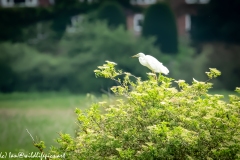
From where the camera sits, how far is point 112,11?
2522 centimetres

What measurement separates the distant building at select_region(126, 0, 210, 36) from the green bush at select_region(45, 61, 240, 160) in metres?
20.7

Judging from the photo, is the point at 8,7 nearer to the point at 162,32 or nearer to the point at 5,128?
the point at 162,32

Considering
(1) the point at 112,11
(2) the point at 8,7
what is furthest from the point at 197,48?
(2) the point at 8,7

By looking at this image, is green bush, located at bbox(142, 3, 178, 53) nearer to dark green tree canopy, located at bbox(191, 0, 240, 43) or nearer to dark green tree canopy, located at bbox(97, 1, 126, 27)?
dark green tree canopy, located at bbox(191, 0, 240, 43)

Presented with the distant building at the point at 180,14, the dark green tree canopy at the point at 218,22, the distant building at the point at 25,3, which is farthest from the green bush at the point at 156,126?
the distant building at the point at 25,3

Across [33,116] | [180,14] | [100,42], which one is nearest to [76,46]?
[100,42]

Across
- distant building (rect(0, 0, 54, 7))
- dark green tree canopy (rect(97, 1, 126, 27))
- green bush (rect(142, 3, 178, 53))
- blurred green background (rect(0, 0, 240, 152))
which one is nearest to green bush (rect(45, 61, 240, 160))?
blurred green background (rect(0, 0, 240, 152))

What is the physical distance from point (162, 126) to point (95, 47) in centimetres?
2101

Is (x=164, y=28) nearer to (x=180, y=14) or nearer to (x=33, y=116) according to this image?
(x=180, y=14)

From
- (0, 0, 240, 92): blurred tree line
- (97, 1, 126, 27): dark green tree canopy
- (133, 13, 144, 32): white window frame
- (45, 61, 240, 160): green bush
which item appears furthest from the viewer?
(133, 13, 144, 32): white window frame

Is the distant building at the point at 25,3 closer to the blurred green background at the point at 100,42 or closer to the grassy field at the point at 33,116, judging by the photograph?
the blurred green background at the point at 100,42

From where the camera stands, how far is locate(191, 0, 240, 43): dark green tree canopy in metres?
24.0

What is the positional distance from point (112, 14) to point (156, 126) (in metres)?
21.5

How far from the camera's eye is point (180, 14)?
2489 centimetres
